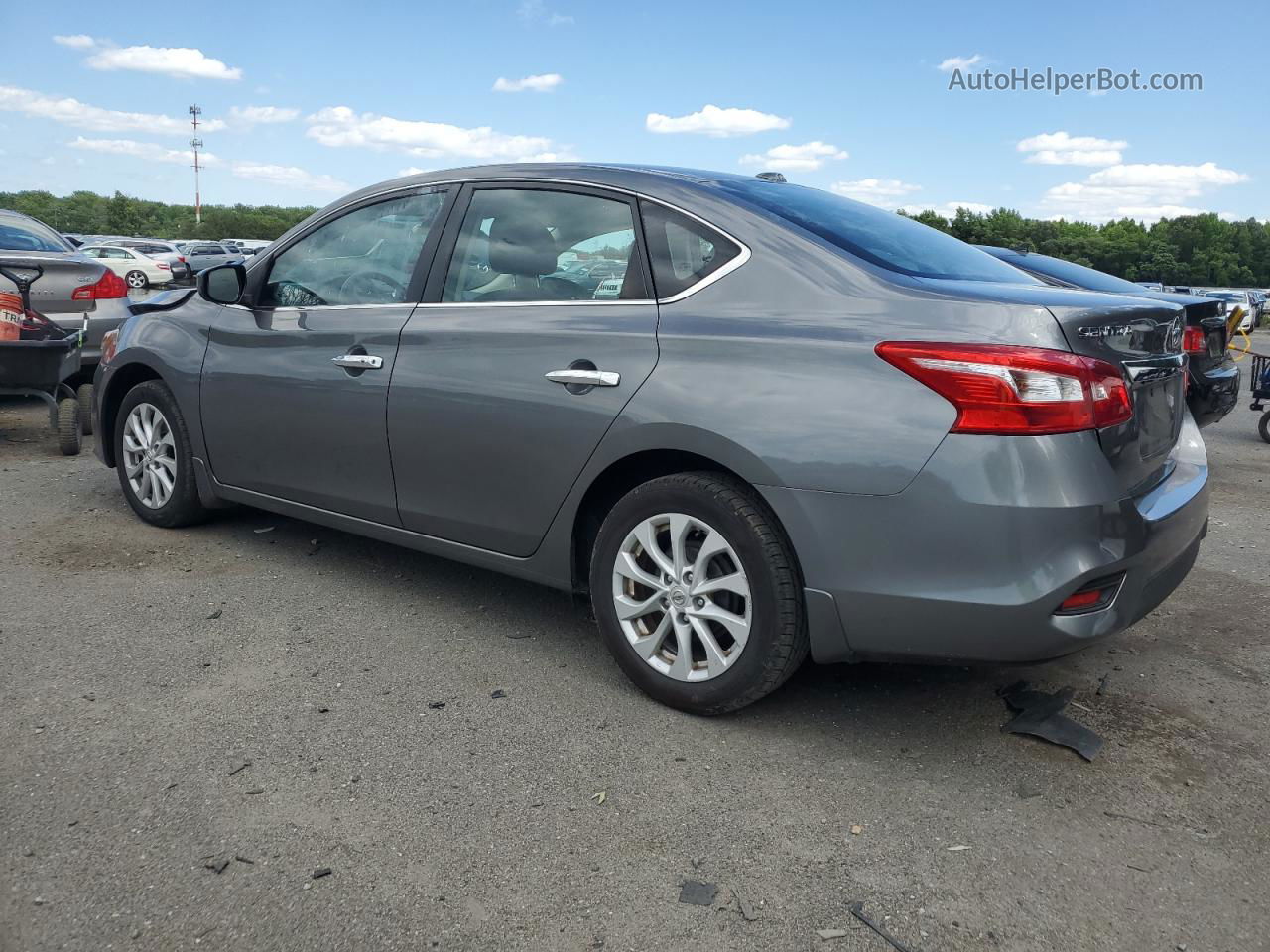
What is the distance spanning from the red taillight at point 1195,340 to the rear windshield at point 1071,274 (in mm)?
722

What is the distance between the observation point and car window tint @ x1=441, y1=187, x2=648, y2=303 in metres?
3.65

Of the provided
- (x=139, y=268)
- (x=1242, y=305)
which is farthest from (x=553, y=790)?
(x=139, y=268)

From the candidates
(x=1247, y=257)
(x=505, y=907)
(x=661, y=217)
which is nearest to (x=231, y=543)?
(x=661, y=217)

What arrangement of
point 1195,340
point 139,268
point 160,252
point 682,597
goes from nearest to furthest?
point 682,597, point 1195,340, point 139,268, point 160,252

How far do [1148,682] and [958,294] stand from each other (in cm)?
167

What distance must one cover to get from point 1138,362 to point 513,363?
193cm

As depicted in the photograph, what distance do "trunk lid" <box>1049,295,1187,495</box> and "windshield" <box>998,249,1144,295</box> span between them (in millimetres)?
4661

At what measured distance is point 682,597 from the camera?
3348 mm

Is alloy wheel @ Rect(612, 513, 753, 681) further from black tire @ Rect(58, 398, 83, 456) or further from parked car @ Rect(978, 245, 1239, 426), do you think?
black tire @ Rect(58, 398, 83, 456)

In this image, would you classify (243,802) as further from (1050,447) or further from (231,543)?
(231,543)

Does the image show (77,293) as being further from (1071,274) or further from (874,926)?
(874,926)

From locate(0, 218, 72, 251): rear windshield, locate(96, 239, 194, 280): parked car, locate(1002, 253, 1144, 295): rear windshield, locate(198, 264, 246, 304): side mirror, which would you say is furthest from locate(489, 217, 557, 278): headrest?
locate(96, 239, 194, 280): parked car

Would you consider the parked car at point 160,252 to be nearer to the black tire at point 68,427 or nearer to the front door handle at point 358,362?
the black tire at point 68,427

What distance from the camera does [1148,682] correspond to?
3766 millimetres
